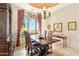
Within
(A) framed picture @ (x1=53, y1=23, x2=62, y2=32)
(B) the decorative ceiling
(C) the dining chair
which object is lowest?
(C) the dining chair

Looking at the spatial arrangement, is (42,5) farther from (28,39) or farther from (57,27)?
(28,39)

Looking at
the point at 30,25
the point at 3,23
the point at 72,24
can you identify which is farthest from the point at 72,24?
the point at 3,23

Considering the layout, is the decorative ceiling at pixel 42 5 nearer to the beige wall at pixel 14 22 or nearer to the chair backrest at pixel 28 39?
the beige wall at pixel 14 22

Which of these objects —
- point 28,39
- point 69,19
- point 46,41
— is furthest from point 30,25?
point 69,19

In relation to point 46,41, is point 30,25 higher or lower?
higher

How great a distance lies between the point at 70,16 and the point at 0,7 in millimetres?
859

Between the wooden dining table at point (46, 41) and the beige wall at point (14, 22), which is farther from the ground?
the beige wall at point (14, 22)

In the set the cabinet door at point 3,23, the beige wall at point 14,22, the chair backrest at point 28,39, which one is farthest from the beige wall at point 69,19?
the cabinet door at point 3,23

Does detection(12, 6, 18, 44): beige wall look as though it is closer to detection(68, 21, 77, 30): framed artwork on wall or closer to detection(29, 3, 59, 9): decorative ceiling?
detection(29, 3, 59, 9): decorative ceiling

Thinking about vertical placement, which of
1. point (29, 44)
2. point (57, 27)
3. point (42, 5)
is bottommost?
point (29, 44)

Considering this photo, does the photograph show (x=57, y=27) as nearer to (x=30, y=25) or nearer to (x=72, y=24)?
(x=72, y=24)

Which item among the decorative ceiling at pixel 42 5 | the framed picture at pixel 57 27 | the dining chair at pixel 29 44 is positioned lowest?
the dining chair at pixel 29 44

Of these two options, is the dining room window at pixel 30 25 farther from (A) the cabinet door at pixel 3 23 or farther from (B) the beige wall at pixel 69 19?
(A) the cabinet door at pixel 3 23

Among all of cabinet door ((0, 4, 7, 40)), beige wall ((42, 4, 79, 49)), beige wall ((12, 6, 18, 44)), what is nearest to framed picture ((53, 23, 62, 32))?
beige wall ((42, 4, 79, 49))
